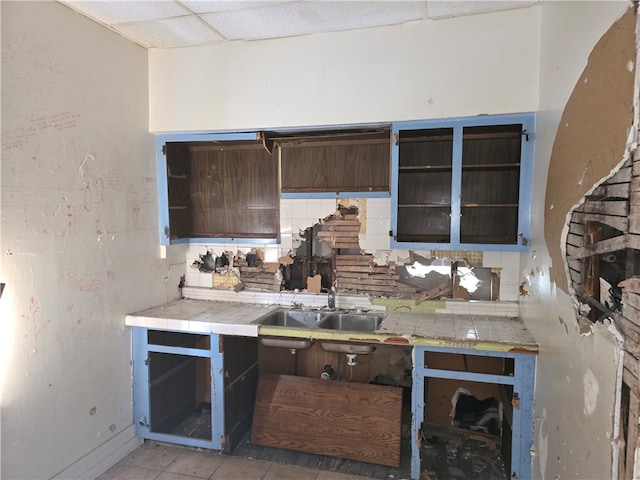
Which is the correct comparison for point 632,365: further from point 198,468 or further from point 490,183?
point 198,468

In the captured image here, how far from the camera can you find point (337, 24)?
2.33m

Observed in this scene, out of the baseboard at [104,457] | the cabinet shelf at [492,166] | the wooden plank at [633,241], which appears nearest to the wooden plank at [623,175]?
the wooden plank at [633,241]

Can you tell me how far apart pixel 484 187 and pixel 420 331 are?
1.12 m

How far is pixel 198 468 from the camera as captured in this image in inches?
94.3

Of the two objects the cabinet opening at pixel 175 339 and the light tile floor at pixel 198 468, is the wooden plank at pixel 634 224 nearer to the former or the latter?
the light tile floor at pixel 198 468

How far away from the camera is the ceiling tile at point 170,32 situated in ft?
7.61

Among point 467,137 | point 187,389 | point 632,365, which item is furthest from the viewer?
point 187,389

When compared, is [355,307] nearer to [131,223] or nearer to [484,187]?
[484,187]

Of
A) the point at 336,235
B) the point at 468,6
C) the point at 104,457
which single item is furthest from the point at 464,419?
the point at 468,6

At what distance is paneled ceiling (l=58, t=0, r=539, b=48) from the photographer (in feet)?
6.88

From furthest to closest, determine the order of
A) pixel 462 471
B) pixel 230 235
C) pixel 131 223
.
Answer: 1. pixel 230 235
2. pixel 131 223
3. pixel 462 471

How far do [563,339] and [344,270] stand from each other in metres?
1.57

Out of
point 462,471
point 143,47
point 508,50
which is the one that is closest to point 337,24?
point 508,50

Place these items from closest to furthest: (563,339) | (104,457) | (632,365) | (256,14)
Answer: (632,365)
(563,339)
(256,14)
(104,457)
